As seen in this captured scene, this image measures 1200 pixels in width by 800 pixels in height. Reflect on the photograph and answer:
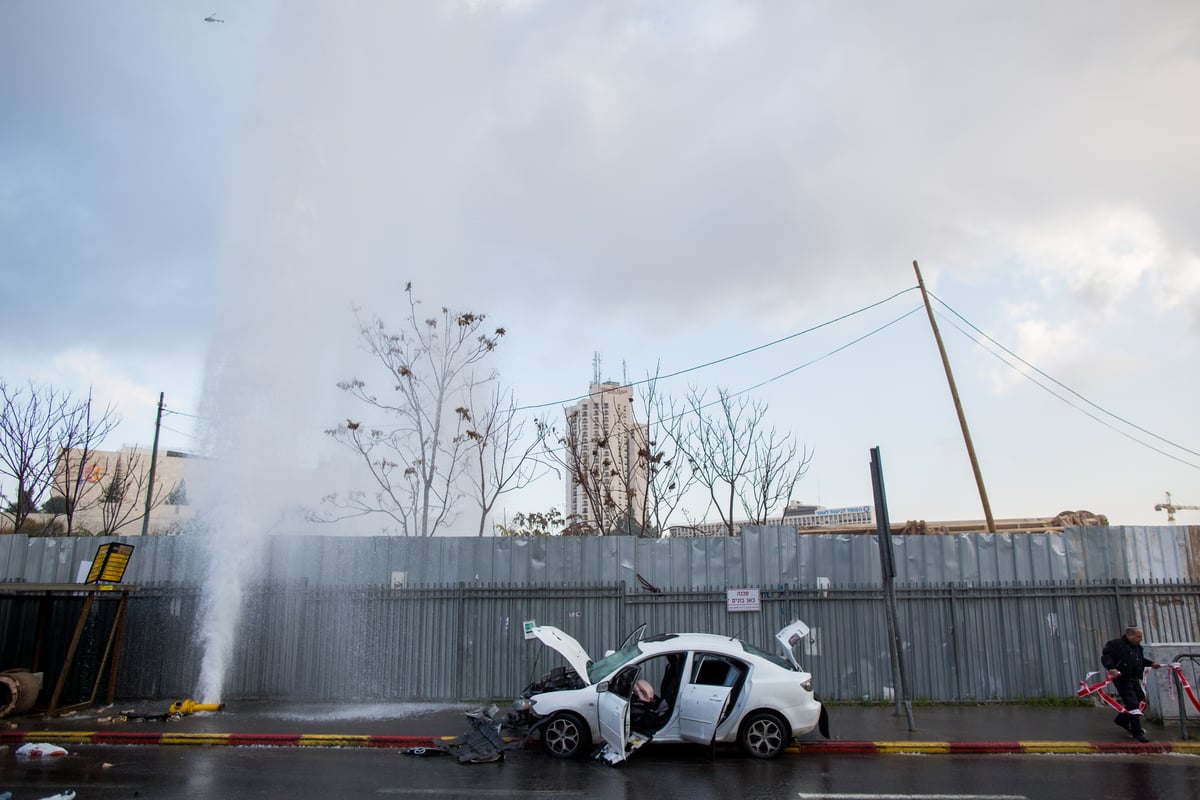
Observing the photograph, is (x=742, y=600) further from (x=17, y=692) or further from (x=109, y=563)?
(x=17, y=692)

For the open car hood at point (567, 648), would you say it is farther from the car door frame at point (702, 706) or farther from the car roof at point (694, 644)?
the car door frame at point (702, 706)

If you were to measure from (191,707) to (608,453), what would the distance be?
1284 cm

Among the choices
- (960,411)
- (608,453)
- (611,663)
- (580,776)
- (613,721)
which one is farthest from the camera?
(608,453)

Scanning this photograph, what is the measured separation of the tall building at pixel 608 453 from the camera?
22.4m

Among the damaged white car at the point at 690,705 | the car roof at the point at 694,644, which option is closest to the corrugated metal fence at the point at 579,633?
the car roof at the point at 694,644

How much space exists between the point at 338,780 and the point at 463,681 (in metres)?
5.19

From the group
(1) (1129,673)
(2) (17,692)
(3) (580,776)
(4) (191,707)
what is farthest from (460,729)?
(1) (1129,673)

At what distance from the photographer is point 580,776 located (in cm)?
Answer: 866

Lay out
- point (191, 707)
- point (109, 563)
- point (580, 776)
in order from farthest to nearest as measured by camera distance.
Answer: point (109, 563), point (191, 707), point (580, 776)

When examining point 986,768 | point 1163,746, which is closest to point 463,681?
point 986,768

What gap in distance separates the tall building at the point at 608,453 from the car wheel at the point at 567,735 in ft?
37.4

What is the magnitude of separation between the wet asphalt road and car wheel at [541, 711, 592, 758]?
199mm

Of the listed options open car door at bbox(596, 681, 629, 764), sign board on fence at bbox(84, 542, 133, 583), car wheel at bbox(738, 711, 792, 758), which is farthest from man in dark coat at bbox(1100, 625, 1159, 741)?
sign board on fence at bbox(84, 542, 133, 583)

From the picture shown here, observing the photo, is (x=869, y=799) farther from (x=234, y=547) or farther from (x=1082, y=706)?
(x=234, y=547)
